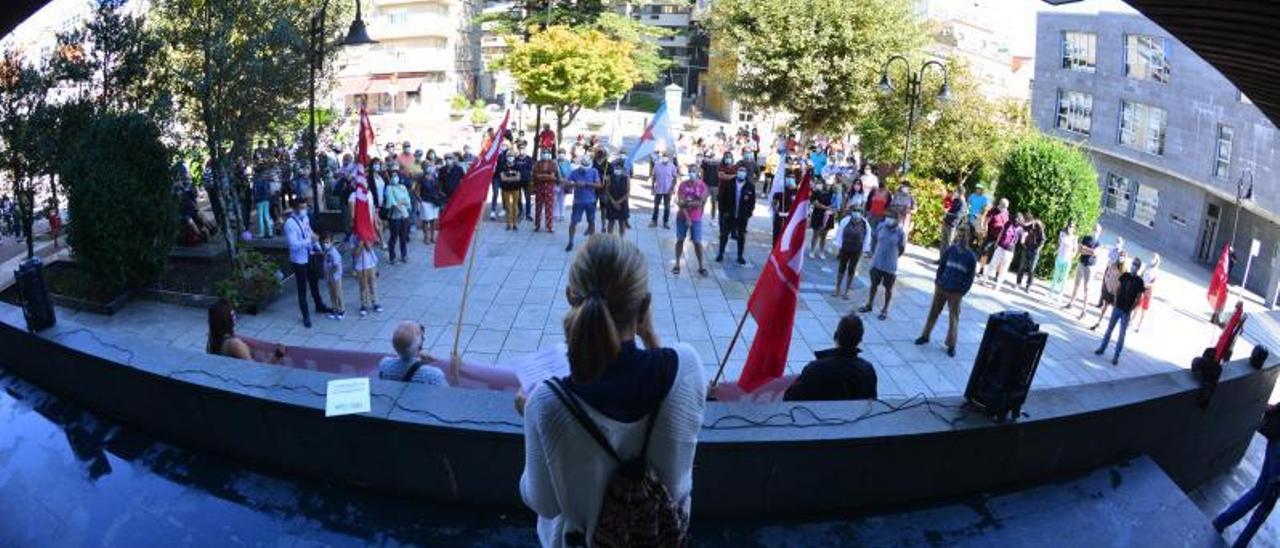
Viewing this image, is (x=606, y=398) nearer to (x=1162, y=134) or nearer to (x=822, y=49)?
(x=822, y=49)

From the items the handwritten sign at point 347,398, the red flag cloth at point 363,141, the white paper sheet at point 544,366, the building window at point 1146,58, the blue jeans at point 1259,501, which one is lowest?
the blue jeans at point 1259,501

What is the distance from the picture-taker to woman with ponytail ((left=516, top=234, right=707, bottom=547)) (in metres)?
2.36

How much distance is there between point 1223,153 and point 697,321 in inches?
1039

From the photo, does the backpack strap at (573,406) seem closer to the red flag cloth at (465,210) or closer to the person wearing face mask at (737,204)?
the red flag cloth at (465,210)

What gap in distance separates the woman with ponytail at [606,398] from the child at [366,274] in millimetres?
9585

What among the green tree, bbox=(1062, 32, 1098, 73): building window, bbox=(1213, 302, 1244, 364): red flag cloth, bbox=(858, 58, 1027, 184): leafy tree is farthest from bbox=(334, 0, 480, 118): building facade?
bbox=(1213, 302, 1244, 364): red flag cloth

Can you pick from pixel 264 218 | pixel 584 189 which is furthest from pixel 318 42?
pixel 584 189

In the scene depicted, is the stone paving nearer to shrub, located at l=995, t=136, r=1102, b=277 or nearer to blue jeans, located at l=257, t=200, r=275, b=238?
shrub, located at l=995, t=136, r=1102, b=277

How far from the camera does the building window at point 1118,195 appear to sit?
35.1 meters

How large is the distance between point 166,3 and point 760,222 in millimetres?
12365

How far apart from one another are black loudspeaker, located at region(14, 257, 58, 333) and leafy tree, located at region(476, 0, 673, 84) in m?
39.1

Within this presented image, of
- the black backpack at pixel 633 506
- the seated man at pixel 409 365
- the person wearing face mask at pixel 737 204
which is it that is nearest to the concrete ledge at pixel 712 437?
the seated man at pixel 409 365

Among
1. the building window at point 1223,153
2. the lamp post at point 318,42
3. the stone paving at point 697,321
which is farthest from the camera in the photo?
the building window at point 1223,153

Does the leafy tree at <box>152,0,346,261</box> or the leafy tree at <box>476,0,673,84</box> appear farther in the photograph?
the leafy tree at <box>476,0,673,84</box>
